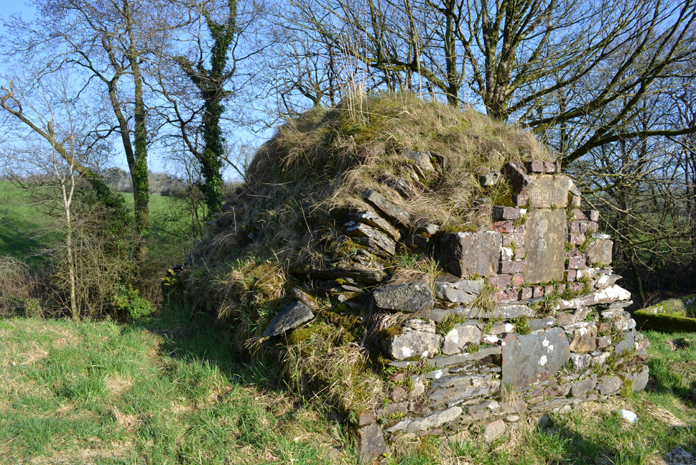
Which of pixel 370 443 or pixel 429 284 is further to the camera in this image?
pixel 429 284

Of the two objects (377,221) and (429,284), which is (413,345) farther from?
(377,221)

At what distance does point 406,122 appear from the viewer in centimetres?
490

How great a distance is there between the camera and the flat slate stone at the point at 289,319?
12.1ft

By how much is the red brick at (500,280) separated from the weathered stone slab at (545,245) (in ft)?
0.86

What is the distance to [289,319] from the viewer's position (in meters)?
3.75

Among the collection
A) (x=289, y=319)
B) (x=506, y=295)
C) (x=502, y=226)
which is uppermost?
(x=502, y=226)

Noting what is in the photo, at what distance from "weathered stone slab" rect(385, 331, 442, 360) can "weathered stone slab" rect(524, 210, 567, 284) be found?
134 cm

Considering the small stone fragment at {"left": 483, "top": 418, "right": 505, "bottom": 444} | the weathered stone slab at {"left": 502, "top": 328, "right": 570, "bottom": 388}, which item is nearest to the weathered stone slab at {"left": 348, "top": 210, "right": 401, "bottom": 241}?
the weathered stone slab at {"left": 502, "top": 328, "right": 570, "bottom": 388}

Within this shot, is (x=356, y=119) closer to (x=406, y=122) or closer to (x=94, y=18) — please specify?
(x=406, y=122)

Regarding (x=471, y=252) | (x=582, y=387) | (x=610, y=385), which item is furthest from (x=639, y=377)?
(x=471, y=252)

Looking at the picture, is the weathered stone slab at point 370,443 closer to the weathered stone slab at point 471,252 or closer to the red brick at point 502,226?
the weathered stone slab at point 471,252

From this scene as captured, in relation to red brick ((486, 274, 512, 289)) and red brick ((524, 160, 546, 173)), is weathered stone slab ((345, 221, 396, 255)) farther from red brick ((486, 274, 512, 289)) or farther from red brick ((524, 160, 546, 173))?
red brick ((524, 160, 546, 173))

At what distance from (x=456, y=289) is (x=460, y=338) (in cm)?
43

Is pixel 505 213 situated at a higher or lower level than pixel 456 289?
higher
